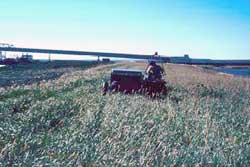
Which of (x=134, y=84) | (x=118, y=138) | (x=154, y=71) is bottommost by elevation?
(x=134, y=84)

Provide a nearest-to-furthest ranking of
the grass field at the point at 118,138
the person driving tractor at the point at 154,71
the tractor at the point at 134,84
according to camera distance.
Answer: the grass field at the point at 118,138, the tractor at the point at 134,84, the person driving tractor at the point at 154,71

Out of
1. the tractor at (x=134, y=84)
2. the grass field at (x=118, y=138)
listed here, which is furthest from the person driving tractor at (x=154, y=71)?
the grass field at (x=118, y=138)

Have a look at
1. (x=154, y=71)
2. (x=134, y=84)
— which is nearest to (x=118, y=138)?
(x=154, y=71)

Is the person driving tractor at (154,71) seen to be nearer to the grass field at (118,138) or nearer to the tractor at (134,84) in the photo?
the tractor at (134,84)

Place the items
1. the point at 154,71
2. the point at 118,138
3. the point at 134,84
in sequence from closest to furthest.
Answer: the point at 118,138
the point at 154,71
the point at 134,84

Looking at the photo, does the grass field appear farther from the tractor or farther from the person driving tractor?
the person driving tractor

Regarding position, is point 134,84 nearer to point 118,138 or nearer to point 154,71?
point 154,71

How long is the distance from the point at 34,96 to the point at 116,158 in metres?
9.72

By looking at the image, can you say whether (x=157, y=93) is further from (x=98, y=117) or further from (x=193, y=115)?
(x=98, y=117)

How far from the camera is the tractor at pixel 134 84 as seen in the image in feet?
62.5

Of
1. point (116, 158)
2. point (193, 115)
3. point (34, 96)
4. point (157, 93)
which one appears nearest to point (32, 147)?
point (116, 158)

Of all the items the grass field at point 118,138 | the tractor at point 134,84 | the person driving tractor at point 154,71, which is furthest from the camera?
the person driving tractor at point 154,71

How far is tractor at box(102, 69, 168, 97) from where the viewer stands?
→ 19.0 m

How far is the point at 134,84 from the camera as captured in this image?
20.5 meters
